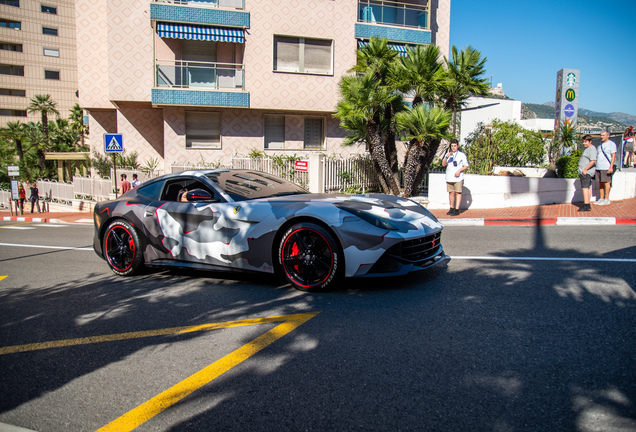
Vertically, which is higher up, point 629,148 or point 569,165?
point 629,148

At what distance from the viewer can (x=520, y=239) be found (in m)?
7.96

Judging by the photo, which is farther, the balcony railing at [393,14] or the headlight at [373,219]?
the balcony railing at [393,14]

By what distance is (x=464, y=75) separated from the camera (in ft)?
43.3

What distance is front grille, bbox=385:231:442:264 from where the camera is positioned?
4.56m

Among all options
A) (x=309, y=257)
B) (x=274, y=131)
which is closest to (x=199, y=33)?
(x=274, y=131)

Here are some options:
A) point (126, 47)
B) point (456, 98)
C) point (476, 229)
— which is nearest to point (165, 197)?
point (476, 229)

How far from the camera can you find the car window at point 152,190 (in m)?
6.09

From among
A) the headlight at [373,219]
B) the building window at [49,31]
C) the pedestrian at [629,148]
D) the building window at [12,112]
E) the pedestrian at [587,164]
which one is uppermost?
the building window at [49,31]

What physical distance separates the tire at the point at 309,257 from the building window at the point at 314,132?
54.8ft

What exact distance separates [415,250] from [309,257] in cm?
110

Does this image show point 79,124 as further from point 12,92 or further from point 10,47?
point 10,47

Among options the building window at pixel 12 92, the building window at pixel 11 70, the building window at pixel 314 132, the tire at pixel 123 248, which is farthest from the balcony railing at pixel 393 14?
the building window at pixel 11 70

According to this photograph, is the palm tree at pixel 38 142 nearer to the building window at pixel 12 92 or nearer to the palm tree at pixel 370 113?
the building window at pixel 12 92

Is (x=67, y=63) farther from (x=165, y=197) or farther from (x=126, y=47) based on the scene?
(x=165, y=197)
